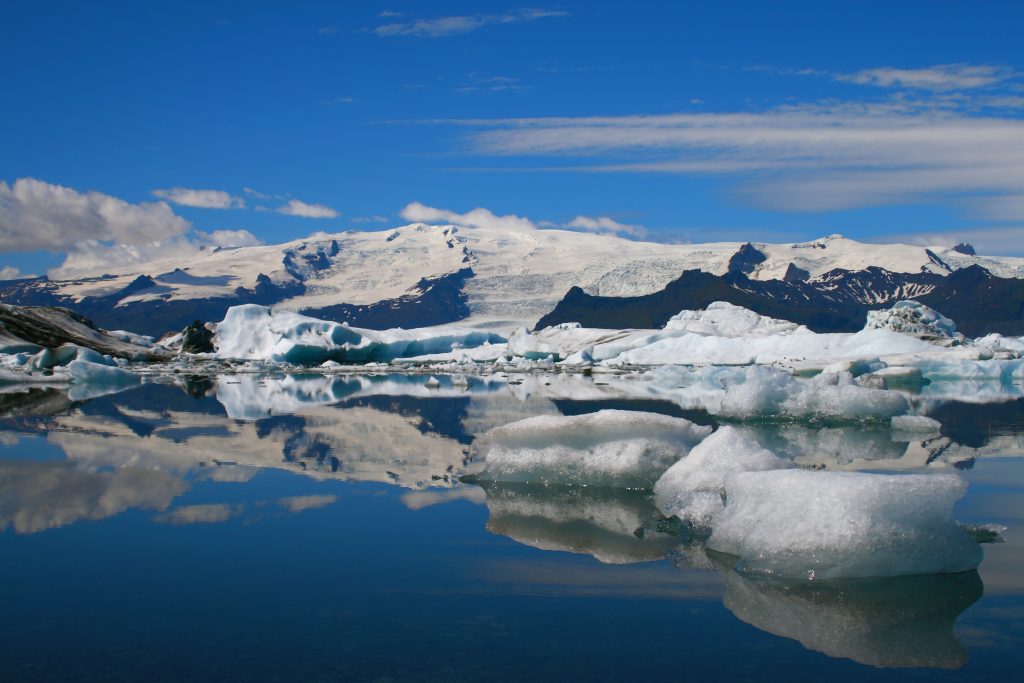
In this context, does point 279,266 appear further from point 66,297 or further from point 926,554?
point 926,554

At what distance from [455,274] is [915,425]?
117740 millimetres

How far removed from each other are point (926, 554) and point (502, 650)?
226cm

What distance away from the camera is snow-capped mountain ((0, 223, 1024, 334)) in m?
111

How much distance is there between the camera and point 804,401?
11906 mm

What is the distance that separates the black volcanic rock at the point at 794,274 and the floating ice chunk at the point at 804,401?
395 feet

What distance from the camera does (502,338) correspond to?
49.8 meters

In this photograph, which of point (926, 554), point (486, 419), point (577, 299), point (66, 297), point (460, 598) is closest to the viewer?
point (460, 598)

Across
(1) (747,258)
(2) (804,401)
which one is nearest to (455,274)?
(1) (747,258)

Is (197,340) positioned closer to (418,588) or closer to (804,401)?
(804,401)

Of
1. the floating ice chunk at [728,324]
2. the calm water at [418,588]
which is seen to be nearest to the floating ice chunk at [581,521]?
the calm water at [418,588]

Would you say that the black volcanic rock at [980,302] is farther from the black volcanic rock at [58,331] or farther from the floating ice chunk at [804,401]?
the floating ice chunk at [804,401]

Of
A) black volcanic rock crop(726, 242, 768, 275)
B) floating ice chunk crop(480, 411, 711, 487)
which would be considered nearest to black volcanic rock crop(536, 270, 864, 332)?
black volcanic rock crop(726, 242, 768, 275)

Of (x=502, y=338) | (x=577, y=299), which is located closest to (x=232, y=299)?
(x=577, y=299)

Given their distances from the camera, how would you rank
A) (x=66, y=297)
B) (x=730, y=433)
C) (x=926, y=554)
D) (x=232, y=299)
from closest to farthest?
(x=926, y=554), (x=730, y=433), (x=232, y=299), (x=66, y=297)
